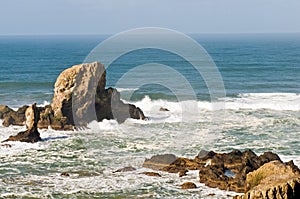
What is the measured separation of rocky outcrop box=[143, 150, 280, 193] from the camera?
74.0ft

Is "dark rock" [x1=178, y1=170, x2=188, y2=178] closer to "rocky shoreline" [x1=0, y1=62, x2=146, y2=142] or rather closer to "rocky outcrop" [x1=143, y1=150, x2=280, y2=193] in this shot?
"rocky outcrop" [x1=143, y1=150, x2=280, y2=193]

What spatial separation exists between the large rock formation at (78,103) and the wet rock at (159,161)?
11.0 m

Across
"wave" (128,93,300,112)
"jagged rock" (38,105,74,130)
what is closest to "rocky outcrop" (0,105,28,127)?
"jagged rock" (38,105,74,130)

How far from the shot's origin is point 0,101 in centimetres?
5075

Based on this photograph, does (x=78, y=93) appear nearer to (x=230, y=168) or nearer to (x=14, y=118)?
(x=14, y=118)

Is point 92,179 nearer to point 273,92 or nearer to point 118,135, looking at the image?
point 118,135

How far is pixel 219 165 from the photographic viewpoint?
24.8 m

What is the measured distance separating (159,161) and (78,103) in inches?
492

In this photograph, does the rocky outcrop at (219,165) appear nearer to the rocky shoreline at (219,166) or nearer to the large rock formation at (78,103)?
the rocky shoreline at (219,166)

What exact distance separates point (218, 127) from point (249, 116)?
212 inches

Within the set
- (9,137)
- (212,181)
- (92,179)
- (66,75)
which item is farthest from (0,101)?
(212,181)

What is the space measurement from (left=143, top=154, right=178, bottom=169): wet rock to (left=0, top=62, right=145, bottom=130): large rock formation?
11.0 metres

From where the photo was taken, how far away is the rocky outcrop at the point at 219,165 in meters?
22.5

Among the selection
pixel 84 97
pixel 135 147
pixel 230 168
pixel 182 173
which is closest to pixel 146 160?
pixel 182 173
